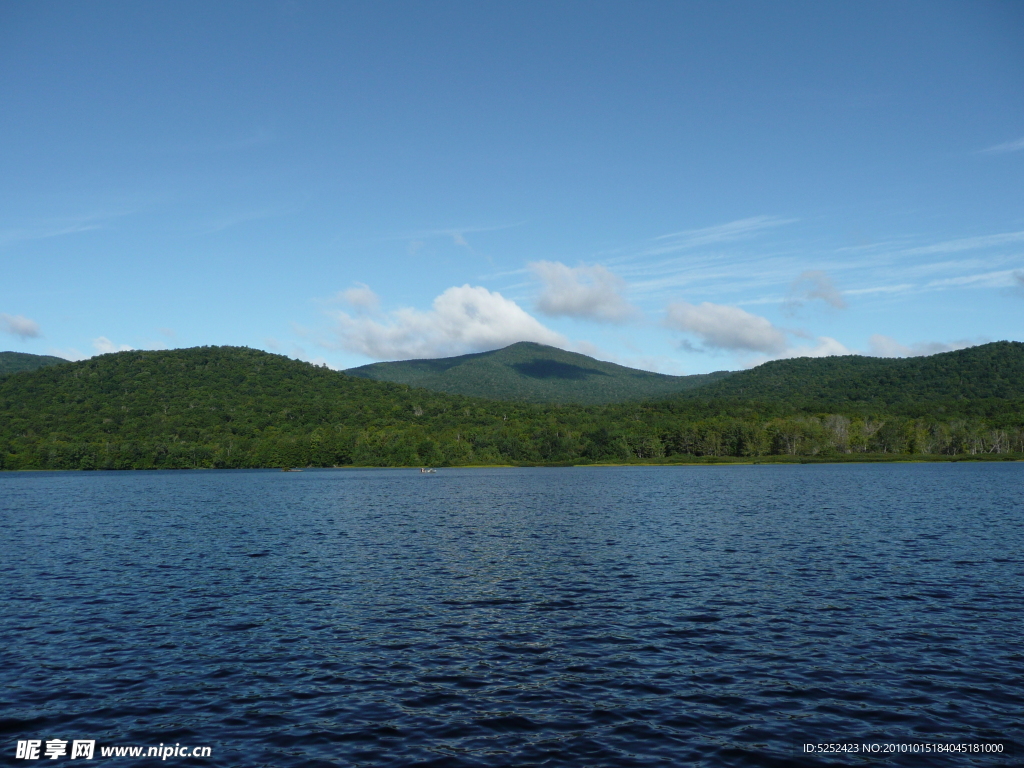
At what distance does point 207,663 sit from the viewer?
92.4ft

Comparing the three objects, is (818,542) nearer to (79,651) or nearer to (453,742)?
(453,742)

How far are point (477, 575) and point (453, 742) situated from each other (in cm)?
→ 2513

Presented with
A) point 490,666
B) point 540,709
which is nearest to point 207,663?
point 490,666

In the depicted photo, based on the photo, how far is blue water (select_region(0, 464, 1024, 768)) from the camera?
21062 millimetres

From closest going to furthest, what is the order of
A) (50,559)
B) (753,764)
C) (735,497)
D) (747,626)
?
1. (753,764)
2. (747,626)
3. (50,559)
4. (735,497)

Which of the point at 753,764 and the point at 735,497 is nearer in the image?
the point at 753,764

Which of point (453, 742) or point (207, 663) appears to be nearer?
point (453, 742)

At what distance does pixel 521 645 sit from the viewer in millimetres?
30172

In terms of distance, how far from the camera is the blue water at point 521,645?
21.1m

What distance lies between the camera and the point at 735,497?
110 metres

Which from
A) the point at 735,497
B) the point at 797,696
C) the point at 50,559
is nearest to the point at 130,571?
the point at 50,559

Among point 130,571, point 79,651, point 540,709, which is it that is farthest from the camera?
point 130,571

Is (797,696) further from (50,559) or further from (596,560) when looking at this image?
(50,559)

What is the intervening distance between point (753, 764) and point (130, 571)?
147 feet
